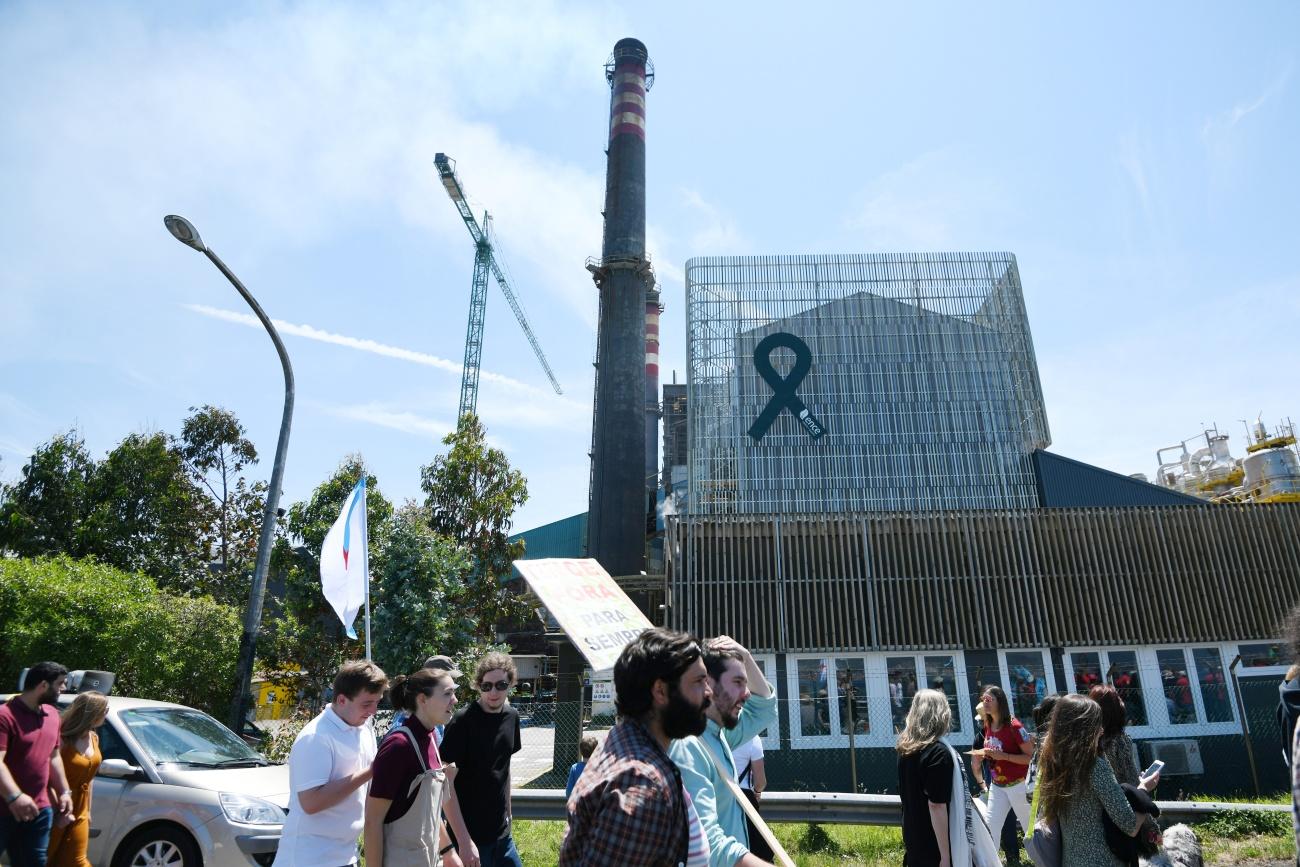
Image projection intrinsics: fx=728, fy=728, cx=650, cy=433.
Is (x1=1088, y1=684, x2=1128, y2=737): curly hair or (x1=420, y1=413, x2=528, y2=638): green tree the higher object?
(x1=420, y1=413, x2=528, y2=638): green tree

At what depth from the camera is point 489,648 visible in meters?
17.0

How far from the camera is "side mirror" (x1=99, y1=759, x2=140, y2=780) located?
554cm

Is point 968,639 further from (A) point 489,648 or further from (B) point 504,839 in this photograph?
(B) point 504,839

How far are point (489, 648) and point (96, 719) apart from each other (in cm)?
1252

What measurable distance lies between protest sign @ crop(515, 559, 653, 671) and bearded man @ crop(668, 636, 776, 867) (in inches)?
23.9

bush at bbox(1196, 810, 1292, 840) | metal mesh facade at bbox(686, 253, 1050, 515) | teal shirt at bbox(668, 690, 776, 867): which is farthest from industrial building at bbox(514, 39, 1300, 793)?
teal shirt at bbox(668, 690, 776, 867)

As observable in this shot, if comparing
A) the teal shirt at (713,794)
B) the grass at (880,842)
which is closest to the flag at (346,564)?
the grass at (880,842)

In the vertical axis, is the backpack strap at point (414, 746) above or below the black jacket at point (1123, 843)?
above

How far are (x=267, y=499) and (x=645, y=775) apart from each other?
855 centimetres

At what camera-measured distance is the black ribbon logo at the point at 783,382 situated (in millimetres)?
33750

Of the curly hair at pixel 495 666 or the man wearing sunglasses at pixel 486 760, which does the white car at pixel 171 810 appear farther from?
the curly hair at pixel 495 666

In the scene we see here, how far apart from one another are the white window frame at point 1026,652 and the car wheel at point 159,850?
45.8 feet

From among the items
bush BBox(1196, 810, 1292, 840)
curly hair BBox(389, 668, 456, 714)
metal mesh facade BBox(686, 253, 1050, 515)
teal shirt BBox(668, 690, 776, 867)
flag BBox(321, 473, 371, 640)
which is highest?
metal mesh facade BBox(686, 253, 1050, 515)

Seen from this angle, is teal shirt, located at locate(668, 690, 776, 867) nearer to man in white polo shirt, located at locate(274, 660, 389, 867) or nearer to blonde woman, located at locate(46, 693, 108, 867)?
man in white polo shirt, located at locate(274, 660, 389, 867)
